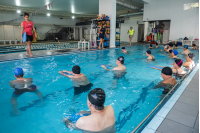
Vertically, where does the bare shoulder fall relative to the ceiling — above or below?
below

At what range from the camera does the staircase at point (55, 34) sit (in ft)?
84.2

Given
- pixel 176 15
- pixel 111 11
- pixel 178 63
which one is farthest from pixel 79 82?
pixel 176 15

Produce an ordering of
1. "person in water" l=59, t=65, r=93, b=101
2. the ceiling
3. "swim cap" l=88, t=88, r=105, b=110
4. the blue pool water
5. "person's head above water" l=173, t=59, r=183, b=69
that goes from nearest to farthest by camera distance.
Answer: "swim cap" l=88, t=88, r=105, b=110 < the blue pool water < "person in water" l=59, t=65, r=93, b=101 < "person's head above water" l=173, t=59, r=183, b=69 < the ceiling

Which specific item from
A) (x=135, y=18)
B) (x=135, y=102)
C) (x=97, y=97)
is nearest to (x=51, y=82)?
(x=135, y=102)

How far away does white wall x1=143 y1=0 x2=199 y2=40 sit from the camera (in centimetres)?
1570

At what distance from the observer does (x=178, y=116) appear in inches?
87.7

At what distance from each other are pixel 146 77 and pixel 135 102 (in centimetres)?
191

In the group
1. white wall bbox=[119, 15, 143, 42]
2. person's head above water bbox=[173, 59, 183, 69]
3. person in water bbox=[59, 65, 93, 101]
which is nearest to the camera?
person in water bbox=[59, 65, 93, 101]

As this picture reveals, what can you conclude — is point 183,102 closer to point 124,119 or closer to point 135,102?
point 135,102

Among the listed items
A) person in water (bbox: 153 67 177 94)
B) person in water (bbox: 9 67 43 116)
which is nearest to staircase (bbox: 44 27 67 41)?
person in water (bbox: 9 67 43 116)

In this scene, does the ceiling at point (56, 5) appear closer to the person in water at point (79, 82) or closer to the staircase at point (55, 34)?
the staircase at point (55, 34)

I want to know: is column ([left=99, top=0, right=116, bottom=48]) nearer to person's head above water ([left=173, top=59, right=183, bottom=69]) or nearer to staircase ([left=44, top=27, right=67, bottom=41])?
person's head above water ([left=173, top=59, right=183, bottom=69])

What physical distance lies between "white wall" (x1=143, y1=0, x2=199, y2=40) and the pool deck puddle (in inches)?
616

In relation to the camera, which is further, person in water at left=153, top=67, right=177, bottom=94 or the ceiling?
the ceiling
